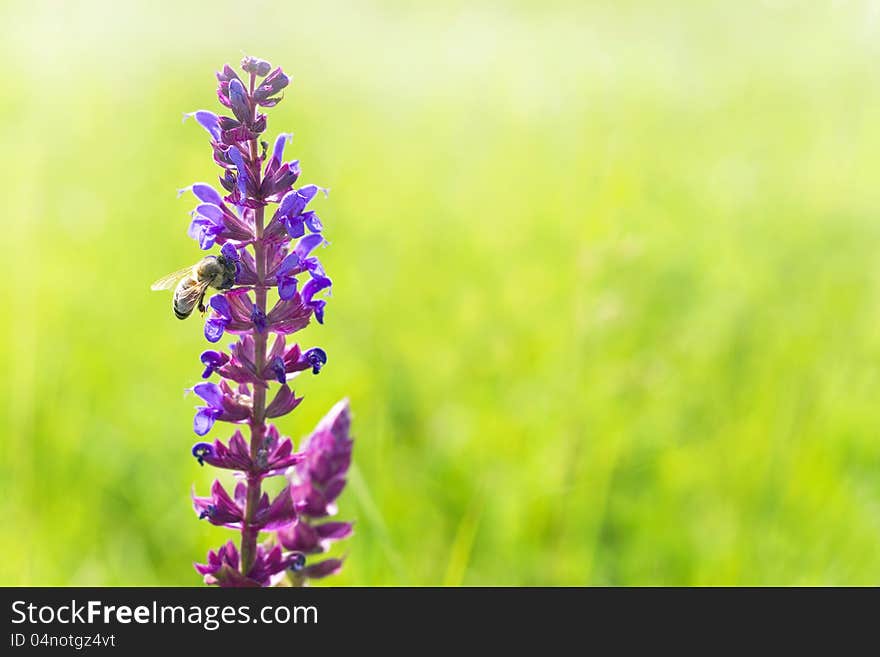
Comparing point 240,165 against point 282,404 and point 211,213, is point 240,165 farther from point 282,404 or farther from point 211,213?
point 282,404

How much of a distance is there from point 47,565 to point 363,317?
2.58 metres

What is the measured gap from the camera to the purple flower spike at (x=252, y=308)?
1770 millimetres

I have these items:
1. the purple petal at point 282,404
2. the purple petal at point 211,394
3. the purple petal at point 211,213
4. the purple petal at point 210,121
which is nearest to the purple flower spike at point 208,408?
the purple petal at point 211,394

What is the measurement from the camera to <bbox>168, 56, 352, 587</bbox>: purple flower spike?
177 centimetres

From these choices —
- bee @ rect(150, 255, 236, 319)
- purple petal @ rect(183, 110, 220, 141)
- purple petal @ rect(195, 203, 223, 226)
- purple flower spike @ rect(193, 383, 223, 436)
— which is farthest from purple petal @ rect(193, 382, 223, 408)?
purple petal @ rect(183, 110, 220, 141)

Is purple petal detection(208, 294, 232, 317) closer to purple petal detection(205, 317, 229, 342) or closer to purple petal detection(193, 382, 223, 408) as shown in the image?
purple petal detection(205, 317, 229, 342)

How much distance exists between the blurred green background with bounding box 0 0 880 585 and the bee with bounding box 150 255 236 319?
24.4 inches

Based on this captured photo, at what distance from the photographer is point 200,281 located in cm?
197

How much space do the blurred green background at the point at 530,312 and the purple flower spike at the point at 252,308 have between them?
1.49 feet

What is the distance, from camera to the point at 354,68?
11.4 metres

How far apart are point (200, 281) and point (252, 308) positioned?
0.18m

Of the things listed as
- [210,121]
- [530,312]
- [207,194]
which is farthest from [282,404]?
[530,312]
